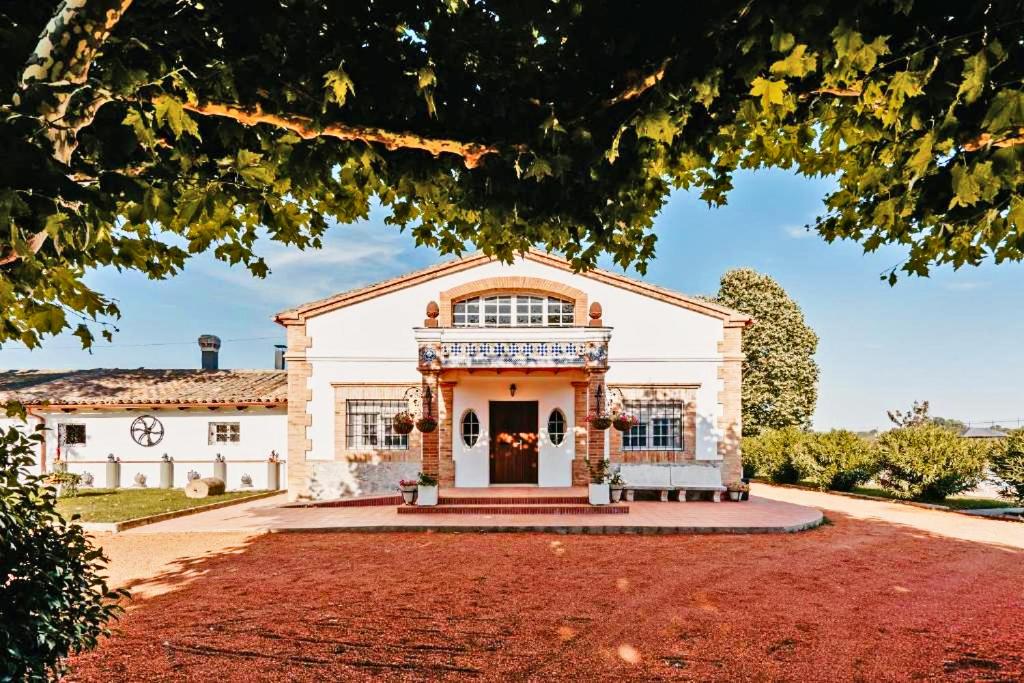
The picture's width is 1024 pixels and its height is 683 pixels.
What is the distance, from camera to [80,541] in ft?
11.9

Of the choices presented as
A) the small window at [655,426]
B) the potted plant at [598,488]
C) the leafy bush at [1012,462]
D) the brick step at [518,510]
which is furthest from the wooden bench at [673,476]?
the leafy bush at [1012,462]

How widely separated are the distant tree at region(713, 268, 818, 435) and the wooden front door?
17996 mm

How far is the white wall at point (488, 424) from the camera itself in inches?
601

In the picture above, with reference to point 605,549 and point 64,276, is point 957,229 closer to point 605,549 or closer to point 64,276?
point 605,549

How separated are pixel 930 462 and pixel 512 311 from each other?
12202 mm

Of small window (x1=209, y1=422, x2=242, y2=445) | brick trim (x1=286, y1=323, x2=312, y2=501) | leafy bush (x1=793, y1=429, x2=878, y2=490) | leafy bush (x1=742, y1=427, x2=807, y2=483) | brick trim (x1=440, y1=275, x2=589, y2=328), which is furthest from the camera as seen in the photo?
leafy bush (x1=742, y1=427, x2=807, y2=483)

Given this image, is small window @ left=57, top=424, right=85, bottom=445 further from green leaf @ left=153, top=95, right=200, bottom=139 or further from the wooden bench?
green leaf @ left=153, top=95, right=200, bottom=139

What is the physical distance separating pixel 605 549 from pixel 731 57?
25.8 feet

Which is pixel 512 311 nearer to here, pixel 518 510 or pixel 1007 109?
pixel 518 510

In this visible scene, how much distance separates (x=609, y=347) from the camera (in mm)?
15422

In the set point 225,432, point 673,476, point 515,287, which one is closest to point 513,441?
point 515,287

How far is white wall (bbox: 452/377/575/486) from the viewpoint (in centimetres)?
1526

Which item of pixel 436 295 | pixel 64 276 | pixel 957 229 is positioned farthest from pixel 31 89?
pixel 436 295

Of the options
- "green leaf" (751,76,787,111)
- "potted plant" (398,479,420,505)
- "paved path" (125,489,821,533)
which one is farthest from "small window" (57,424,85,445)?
"green leaf" (751,76,787,111)
